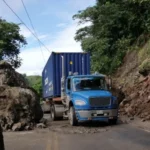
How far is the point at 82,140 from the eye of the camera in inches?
531

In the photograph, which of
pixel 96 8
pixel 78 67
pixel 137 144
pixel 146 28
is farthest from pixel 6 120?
pixel 96 8

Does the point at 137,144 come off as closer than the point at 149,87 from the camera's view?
Yes

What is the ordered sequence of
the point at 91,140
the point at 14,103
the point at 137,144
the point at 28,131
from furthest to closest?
the point at 14,103 → the point at 28,131 → the point at 91,140 → the point at 137,144

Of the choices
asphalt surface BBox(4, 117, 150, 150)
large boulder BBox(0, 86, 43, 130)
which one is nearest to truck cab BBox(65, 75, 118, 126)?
asphalt surface BBox(4, 117, 150, 150)

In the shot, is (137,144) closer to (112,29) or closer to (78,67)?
(78,67)

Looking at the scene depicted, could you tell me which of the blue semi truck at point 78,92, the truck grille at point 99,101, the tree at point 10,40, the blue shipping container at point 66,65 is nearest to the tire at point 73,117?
the blue semi truck at point 78,92

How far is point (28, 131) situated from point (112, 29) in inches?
764

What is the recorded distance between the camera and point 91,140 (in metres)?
13.4

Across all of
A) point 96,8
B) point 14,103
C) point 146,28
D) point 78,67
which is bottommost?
point 14,103

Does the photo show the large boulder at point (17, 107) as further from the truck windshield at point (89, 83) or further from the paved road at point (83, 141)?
the truck windshield at point (89, 83)

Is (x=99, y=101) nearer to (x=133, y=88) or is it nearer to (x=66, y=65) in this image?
(x=66, y=65)

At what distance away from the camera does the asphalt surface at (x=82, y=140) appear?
11.8 meters

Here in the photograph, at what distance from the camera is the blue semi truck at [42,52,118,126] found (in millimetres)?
17969

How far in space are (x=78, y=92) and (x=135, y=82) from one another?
9555 millimetres
